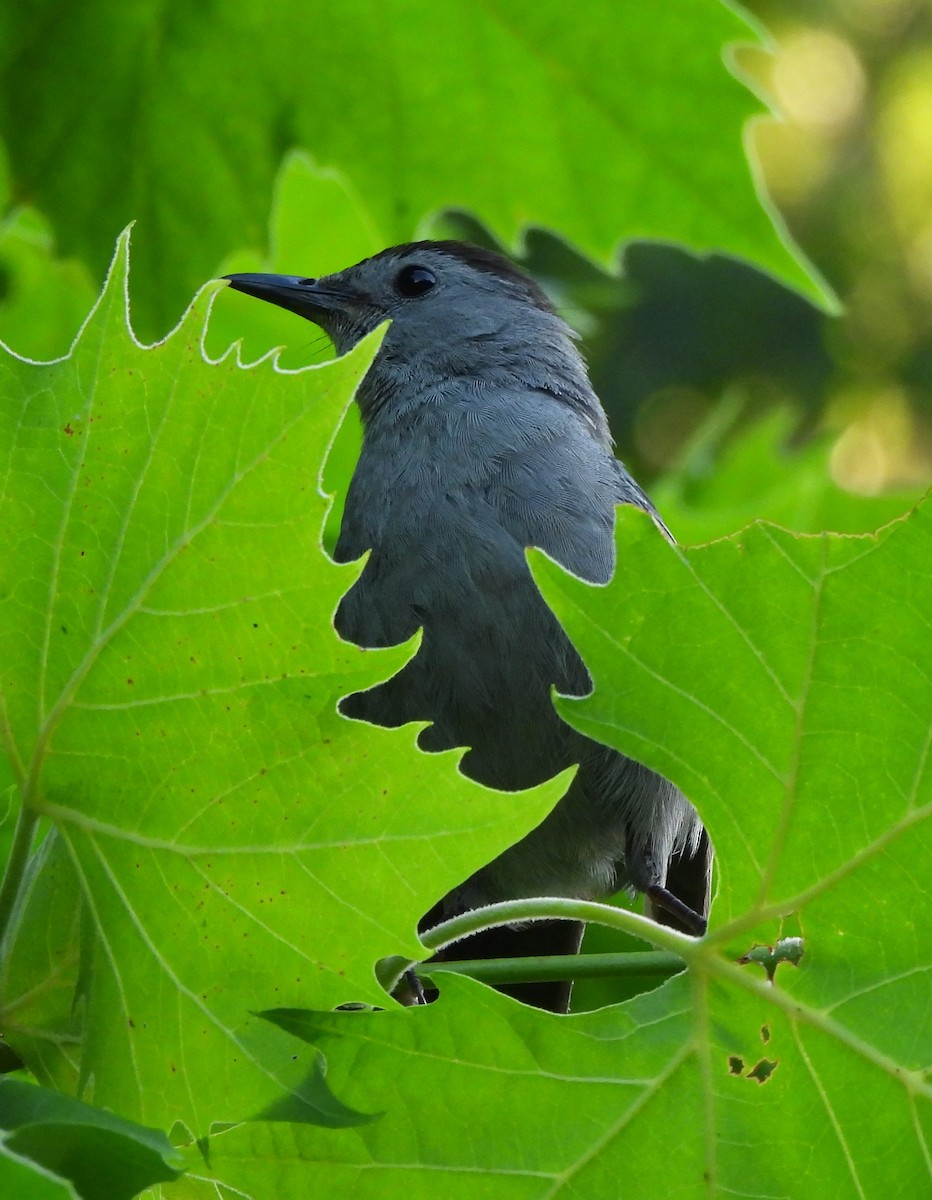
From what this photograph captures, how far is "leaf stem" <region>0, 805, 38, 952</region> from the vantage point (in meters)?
1.58

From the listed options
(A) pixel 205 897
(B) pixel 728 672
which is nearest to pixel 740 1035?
(B) pixel 728 672

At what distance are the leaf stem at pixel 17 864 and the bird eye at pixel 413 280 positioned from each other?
247cm

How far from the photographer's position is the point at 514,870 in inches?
118

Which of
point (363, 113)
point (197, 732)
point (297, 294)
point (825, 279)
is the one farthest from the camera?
point (825, 279)

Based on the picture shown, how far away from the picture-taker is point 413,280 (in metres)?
3.90

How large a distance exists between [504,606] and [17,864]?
1.30 metres

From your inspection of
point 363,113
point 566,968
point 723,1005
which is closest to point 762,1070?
point 723,1005

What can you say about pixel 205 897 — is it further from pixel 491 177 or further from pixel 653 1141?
pixel 491 177

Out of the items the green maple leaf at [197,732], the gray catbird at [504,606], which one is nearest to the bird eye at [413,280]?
the gray catbird at [504,606]

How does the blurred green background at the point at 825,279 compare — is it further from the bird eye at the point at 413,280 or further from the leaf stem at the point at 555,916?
the leaf stem at the point at 555,916

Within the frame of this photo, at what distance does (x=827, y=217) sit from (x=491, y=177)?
14.4 m

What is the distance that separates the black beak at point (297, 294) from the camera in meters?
3.66

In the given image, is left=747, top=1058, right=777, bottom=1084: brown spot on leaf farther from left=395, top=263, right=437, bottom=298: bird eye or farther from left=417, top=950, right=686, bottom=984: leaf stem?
left=395, top=263, right=437, bottom=298: bird eye

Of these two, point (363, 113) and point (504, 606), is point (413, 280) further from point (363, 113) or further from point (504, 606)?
point (504, 606)
